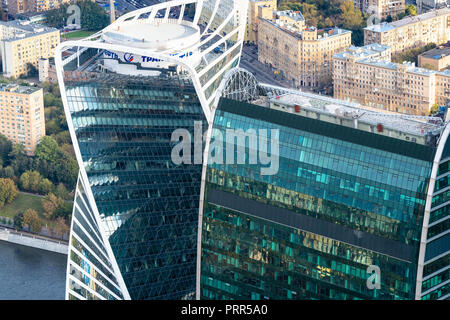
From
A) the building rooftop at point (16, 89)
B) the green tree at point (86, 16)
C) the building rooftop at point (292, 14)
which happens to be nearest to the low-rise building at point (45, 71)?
the building rooftop at point (16, 89)

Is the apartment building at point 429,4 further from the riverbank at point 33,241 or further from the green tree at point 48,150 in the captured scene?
the riverbank at point 33,241

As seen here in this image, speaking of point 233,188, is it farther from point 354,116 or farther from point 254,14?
point 254,14

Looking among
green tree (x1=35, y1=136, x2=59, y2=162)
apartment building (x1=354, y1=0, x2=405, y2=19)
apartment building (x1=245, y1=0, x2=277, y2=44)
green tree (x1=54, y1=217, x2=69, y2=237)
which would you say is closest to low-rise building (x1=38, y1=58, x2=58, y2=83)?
green tree (x1=35, y1=136, x2=59, y2=162)

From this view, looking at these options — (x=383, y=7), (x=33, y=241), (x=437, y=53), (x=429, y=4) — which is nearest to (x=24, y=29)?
(x=383, y=7)

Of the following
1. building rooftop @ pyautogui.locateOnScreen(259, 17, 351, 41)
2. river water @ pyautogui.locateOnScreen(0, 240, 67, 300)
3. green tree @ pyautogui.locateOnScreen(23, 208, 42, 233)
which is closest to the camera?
river water @ pyautogui.locateOnScreen(0, 240, 67, 300)

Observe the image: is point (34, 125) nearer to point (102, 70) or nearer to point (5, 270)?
point (5, 270)

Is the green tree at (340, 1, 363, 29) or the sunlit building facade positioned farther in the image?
the green tree at (340, 1, 363, 29)

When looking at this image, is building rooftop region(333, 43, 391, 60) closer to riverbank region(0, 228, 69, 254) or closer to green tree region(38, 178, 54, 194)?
green tree region(38, 178, 54, 194)
